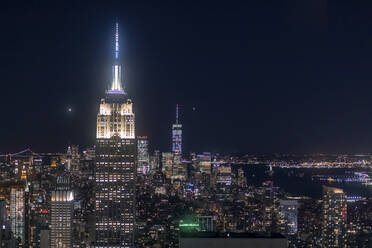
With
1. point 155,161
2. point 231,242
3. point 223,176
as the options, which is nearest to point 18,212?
point 155,161

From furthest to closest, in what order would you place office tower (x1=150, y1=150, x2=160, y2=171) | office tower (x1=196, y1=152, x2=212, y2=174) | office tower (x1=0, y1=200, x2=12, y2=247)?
office tower (x1=150, y1=150, x2=160, y2=171) → office tower (x1=196, y1=152, x2=212, y2=174) → office tower (x1=0, y1=200, x2=12, y2=247)

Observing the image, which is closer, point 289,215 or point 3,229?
point 3,229

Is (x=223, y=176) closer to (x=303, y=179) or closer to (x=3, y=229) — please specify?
(x=303, y=179)

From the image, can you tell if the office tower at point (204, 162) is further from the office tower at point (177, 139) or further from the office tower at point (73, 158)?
the office tower at point (73, 158)

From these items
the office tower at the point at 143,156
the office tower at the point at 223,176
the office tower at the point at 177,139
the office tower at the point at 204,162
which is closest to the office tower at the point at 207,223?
the office tower at the point at 177,139

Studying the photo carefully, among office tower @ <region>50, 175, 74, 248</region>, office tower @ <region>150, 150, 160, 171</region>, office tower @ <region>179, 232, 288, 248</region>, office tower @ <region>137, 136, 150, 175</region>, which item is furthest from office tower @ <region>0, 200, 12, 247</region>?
office tower @ <region>150, 150, 160, 171</region>

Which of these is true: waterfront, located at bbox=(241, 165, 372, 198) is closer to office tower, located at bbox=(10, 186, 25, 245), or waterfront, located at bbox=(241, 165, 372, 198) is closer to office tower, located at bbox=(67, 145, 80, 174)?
office tower, located at bbox=(67, 145, 80, 174)
